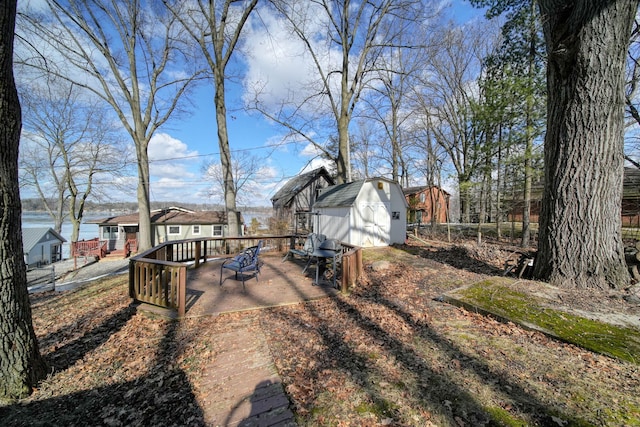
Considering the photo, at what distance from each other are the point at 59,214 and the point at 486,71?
113ft

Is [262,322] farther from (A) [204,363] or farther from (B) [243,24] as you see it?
(B) [243,24]

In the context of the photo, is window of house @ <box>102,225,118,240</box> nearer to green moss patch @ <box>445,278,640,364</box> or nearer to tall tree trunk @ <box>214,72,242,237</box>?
tall tree trunk @ <box>214,72,242,237</box>

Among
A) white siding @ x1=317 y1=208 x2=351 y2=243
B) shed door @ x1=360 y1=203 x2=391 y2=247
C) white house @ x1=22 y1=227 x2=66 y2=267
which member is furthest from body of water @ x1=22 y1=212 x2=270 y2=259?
shed door @ x1=360 y1=203 x2=391 y2=247

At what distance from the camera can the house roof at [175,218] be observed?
24284 mm

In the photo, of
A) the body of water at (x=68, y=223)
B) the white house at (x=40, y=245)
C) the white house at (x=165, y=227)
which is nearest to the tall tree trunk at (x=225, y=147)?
the white house at (x=165, y=227)

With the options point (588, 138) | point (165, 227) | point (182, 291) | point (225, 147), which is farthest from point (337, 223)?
point (165, 227)

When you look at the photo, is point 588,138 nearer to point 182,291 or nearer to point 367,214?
point 182,291

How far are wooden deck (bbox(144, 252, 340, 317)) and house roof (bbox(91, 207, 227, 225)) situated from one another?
59.5ft

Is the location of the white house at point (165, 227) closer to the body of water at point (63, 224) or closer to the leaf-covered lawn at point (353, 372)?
the body of water at point (63, 224)

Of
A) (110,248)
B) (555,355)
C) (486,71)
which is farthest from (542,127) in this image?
(110,248)

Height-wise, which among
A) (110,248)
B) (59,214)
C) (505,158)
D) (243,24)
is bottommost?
(110,248)

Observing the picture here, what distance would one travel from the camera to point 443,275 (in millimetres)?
6238

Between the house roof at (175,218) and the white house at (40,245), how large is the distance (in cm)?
341

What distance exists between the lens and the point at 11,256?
2555 mm
